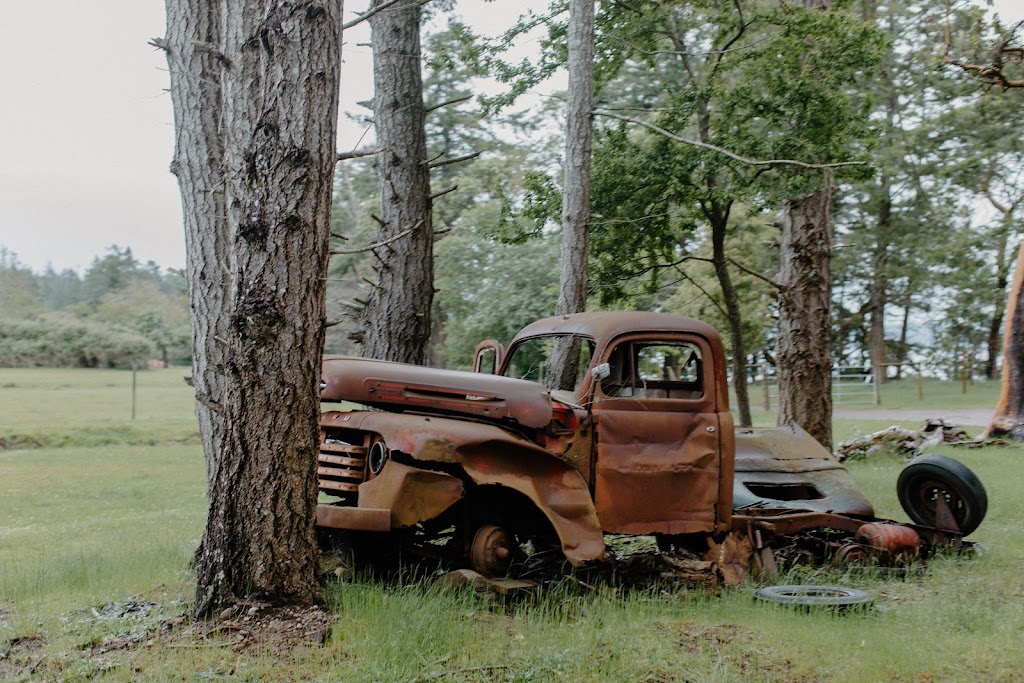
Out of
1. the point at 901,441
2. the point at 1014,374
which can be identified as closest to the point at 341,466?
the point at 901,441

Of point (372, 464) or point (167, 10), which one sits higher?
point (167, 10)

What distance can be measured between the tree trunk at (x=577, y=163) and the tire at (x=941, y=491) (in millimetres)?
3936

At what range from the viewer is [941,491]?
8812mm

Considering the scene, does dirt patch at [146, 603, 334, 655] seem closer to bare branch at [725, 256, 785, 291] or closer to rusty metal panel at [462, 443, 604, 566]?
rusty metal panel at [462, 443, 604, 566]

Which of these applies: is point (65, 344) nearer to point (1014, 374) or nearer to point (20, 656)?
point (1014, 374)

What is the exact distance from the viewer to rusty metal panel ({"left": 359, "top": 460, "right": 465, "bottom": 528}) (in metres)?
6.05

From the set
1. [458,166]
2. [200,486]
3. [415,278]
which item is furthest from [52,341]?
[415,278]

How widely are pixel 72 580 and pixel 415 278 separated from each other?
487cm

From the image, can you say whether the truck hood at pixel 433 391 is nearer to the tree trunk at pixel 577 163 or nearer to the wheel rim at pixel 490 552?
the wheel rim at pixel 490 552

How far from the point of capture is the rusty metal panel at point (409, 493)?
605 centimetres

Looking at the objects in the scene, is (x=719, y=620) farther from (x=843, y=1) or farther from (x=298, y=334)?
(x=843, y=1)

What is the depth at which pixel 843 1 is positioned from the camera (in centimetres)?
1251

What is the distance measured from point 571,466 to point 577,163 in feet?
16.8

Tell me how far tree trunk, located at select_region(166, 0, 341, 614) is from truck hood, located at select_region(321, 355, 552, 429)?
869 millimetres
